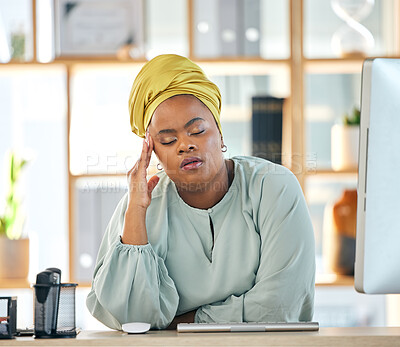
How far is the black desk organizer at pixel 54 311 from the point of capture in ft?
4.54

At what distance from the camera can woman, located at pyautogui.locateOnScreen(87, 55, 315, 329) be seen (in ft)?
5.79

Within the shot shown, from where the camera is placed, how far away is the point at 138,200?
1871mm

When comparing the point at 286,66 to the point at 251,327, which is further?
the point at 286,66

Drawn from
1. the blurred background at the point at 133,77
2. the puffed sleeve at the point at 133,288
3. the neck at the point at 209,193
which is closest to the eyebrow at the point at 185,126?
the neck at the point at 209,193

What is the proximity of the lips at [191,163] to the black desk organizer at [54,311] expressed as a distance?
580 mm

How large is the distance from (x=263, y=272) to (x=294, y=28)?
1668mm

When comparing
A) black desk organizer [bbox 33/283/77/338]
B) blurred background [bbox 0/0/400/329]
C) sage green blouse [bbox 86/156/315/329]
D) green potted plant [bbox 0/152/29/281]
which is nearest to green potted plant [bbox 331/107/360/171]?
blurred background [bbox 0/0/400/329]

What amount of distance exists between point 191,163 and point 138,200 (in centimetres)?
19

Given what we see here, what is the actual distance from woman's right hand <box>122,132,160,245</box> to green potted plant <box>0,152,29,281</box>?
4.58 ft

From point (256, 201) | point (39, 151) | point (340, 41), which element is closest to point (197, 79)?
point (256, 201)

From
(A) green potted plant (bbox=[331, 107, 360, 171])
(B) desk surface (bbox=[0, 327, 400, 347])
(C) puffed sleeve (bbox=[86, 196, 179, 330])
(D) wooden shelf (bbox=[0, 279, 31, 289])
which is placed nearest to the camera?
(B) desk surface (bbox=[0, 327, 400, 347])

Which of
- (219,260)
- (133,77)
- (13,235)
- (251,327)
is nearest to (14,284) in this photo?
(13,235)

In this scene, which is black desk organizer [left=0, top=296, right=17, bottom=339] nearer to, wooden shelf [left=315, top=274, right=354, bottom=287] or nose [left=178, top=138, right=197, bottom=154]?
nose [left=178, top=138, right=197, bottom=154]

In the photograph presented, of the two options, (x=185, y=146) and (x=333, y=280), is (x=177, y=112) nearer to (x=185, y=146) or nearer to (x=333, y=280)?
(x=185, y=146)
